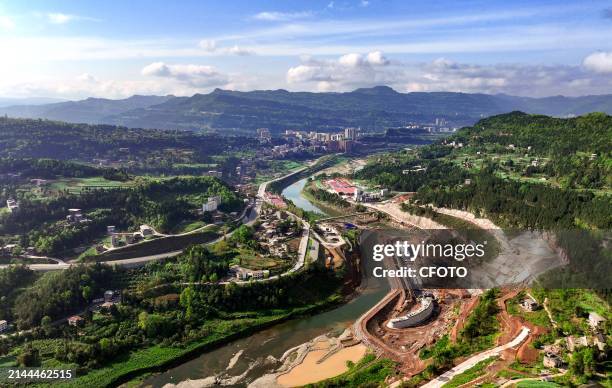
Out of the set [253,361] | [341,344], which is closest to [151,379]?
[253,361]

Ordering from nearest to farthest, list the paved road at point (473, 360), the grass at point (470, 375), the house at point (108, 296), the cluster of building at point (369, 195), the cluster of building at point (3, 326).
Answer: the grass at point (470, 375), the paved road at point (473, 360), the cluster of building at point (3, 326), the house at point (108, 296), the cluster of building at point (369, 195)

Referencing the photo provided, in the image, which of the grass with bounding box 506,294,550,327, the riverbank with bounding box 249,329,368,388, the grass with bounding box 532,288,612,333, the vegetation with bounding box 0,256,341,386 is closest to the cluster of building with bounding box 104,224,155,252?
the vegetation with bounding box 0,256,341,386

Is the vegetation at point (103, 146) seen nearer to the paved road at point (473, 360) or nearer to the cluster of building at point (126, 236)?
the cluster of building at point (126, 236)

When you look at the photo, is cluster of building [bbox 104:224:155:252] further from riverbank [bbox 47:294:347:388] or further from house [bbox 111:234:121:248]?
riverbank [bbox 47:294:347:388]

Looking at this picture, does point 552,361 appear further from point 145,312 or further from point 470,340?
point 145,312

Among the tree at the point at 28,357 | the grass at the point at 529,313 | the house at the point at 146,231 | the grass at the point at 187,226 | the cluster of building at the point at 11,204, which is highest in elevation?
the cluster of building at the point at 11,204

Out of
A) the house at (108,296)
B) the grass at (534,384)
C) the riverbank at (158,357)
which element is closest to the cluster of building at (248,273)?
the riverbank at (158,357)

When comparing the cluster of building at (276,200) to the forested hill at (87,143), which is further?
the forested hill at (87,143)
